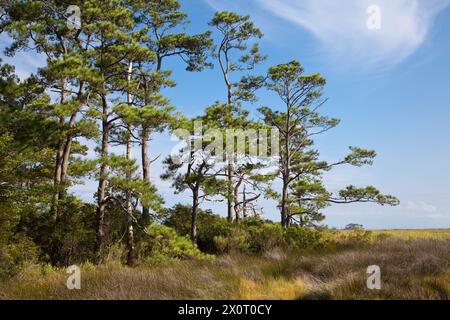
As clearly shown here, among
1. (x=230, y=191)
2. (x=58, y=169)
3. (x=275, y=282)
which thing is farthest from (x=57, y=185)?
(x=275, y=282)

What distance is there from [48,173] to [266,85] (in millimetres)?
11875

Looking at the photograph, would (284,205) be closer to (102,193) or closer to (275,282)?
(102,193)

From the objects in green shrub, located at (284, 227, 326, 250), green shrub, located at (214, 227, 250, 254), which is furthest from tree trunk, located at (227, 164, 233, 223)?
green shrub, located at (284, 227, 326, 250)

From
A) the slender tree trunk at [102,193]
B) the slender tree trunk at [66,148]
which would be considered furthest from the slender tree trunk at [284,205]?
the slender tree trunk at [66,148]

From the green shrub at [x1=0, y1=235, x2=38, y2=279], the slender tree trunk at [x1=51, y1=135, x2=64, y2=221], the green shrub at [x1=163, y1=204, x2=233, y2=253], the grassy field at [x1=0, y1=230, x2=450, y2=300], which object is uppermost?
the slender tree trunk at [x1=51, y1=135, x2=64, y2=221]

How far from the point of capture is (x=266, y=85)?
21.3 meters

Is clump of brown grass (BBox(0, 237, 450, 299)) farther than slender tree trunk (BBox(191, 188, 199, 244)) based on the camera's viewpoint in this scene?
No

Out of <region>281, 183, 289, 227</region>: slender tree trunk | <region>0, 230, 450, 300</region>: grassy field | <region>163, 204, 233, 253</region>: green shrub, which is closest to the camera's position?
<region>0, 230, 450, 300</region>: grassy field

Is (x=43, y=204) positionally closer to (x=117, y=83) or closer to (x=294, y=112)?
(x=117, y=83)

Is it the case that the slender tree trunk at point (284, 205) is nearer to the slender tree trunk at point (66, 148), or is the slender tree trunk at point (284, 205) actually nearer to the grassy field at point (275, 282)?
the grassy field at point (275, 282)

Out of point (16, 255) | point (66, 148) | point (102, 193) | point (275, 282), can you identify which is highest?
point (66, 148)

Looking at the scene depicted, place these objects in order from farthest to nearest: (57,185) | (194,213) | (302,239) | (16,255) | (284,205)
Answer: (284,205) < (302,239) < (194,213) < (57,185) < (16,255)

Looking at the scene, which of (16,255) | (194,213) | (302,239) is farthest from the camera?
(302,239)

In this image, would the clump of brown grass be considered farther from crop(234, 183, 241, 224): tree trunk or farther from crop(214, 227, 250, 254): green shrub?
crop(234, 183, 241, 224): tree trunk
